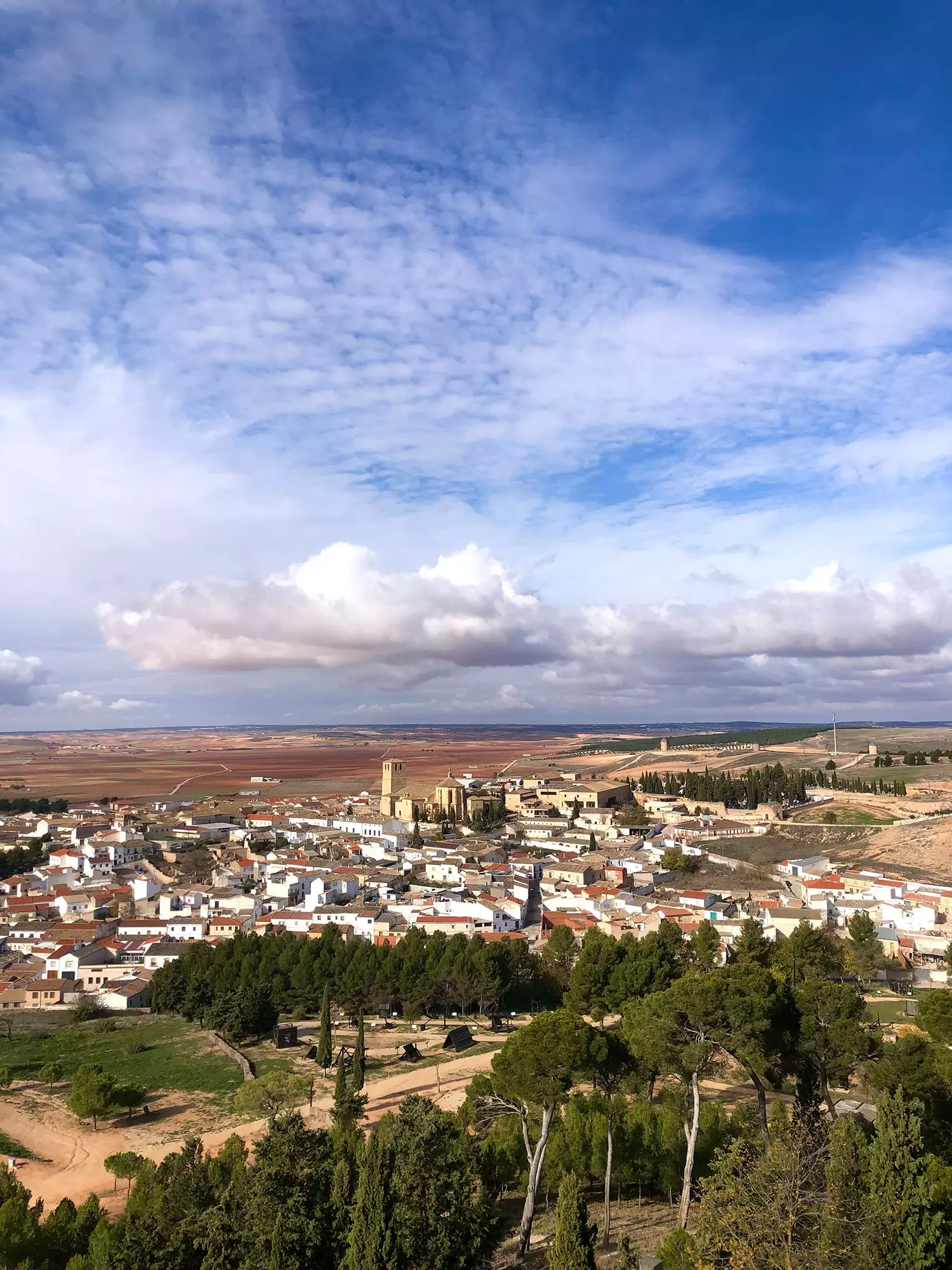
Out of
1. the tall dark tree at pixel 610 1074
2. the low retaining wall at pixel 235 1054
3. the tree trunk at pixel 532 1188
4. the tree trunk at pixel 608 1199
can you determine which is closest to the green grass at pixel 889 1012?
the tall dark tree at pixel 610 1074

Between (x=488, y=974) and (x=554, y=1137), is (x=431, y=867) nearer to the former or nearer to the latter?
(x=488, y=974)

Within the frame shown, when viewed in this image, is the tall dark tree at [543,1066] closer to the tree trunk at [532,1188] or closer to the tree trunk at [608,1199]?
the tree trunk at [532,1188]

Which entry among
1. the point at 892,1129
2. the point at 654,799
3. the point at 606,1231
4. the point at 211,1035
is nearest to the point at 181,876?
the point at 211,1035

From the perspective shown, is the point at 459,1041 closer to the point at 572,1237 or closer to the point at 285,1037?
the point at 285,1037

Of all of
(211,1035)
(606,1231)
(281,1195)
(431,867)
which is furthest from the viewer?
(431,867)

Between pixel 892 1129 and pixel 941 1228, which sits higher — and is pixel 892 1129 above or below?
above

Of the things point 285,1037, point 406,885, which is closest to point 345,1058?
point 285,1037
